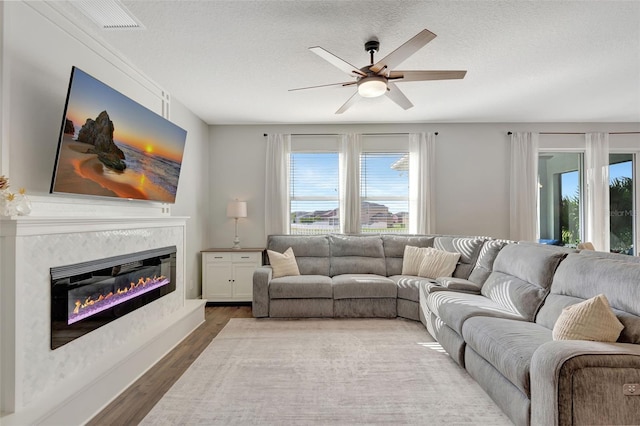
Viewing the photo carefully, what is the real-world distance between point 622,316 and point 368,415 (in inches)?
60.0

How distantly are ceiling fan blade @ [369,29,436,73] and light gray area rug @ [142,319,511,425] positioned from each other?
2.26m

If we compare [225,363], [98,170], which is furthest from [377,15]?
[225,363]

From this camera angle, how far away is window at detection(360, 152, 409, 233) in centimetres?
498

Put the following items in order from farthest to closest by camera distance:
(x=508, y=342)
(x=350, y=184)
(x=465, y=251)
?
1. (x=350, y=184)
2. (x=465, y=251)
3. (x=508, y=342)

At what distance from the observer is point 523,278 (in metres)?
2.70

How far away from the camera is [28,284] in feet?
5.56

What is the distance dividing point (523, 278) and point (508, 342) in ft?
3.19

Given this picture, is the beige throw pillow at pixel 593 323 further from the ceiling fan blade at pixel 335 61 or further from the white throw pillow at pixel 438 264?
the white throw pillow at pixel 438 264

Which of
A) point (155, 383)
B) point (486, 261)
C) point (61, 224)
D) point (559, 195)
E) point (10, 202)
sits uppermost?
point (559, 195)

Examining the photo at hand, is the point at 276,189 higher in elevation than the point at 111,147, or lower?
lower

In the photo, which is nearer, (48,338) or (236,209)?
(48,338)

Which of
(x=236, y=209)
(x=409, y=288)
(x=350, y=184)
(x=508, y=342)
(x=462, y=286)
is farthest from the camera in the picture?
(x=350, y=184)

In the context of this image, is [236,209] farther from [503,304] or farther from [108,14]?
[503,304]

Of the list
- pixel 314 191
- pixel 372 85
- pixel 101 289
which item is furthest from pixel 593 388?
pixel 314 191
